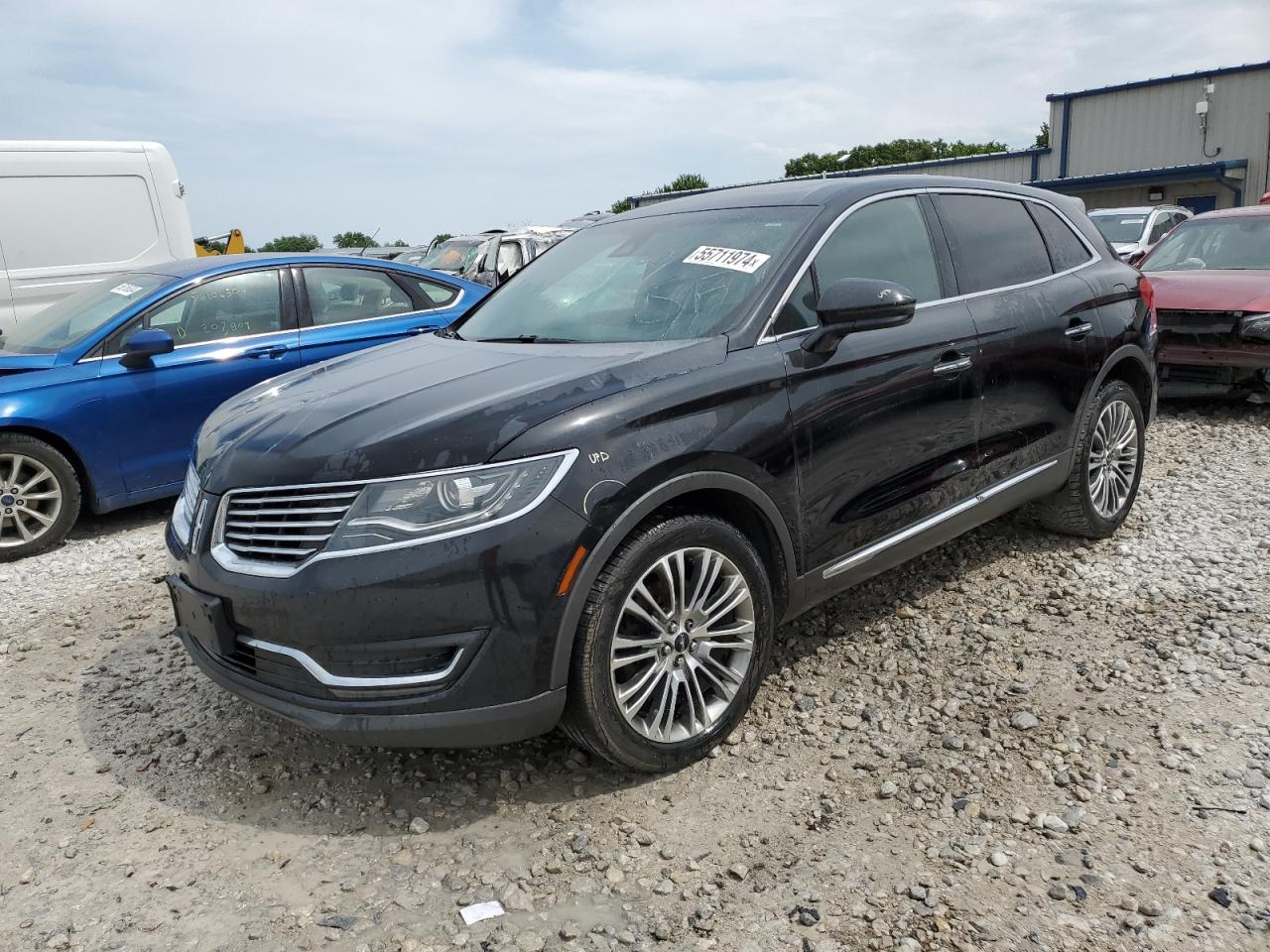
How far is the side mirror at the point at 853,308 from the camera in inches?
128

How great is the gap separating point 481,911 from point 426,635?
0.72 m

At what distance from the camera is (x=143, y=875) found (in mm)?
2725

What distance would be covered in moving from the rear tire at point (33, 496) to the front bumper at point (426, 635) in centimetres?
346

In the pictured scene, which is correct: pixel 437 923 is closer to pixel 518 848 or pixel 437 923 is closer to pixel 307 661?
pixel 518 848

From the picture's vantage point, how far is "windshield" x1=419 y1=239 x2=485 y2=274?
1596 cm

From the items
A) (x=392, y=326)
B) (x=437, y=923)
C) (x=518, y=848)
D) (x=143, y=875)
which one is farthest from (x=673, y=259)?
(x=392, y=326)

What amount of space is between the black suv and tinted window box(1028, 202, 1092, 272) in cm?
31

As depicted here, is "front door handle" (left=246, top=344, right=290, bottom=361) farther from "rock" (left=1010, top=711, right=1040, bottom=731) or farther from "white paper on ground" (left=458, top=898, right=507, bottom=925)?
"rock" (left=1010, top=711, right=1040, bottom=731)

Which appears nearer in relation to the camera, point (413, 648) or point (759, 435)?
point (413, 648)

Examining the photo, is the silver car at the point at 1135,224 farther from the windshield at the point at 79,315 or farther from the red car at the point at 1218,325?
the windshield at the point at 79,315

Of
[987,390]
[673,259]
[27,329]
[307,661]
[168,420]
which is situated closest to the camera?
[307,661]

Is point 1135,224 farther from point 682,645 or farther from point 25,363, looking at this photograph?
point 25,363

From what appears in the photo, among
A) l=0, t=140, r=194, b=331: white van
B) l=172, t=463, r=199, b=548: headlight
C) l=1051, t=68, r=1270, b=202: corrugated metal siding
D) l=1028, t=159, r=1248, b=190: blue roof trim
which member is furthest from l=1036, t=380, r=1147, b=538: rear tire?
l=1051, t=68, r=1270, b=202: corrugated metal siding

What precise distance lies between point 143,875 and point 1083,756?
9.20 ft
